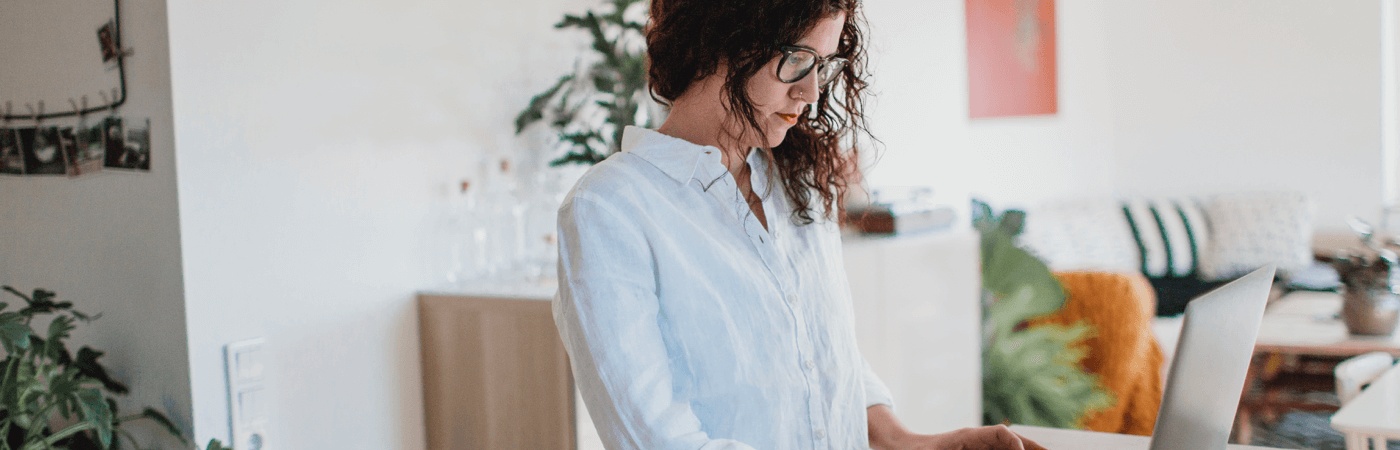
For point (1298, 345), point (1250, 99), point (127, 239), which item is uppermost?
point (1250, 99)

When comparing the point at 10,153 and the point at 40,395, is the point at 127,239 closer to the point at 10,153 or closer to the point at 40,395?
the point at 40,395

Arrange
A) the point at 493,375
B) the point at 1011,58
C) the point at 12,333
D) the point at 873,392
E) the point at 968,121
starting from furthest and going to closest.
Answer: the point at 1011,58 < the point at 968,121 < the point at 493,375 < the point at 12,333 < the point at 873,392

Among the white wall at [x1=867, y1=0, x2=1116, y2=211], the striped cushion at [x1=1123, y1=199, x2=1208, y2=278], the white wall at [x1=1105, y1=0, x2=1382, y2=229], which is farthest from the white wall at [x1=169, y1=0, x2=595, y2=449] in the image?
the white wall at [x1=1105, y1=0, x2=1382, y2=229]

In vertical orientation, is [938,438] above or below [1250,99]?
below

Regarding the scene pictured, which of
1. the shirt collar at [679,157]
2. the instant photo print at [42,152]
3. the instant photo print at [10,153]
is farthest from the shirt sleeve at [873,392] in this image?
the instant photo print at [10,153]

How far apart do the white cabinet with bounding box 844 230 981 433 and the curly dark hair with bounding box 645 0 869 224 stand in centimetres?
144

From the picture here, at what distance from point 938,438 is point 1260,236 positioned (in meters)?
5.39

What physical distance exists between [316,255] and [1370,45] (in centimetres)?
593

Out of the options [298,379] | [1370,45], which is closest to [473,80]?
[298,379]

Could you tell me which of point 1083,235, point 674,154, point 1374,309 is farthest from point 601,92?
point 1083,235

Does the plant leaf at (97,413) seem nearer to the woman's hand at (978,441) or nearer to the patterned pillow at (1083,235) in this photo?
the woman's hand at (978,441)

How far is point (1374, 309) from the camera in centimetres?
344

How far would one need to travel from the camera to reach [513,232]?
2.44 meters

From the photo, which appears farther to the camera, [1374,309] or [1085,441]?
[1374,309]
